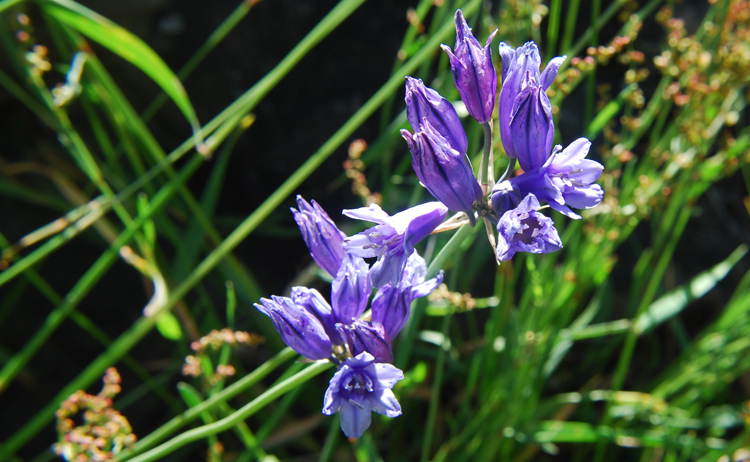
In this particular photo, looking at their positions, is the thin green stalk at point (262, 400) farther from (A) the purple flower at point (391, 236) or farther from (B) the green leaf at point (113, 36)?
(B) the green leaf at point (113, 36)

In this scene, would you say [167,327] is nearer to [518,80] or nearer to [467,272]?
[467,272]

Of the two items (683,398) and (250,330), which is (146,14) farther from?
(683,398)

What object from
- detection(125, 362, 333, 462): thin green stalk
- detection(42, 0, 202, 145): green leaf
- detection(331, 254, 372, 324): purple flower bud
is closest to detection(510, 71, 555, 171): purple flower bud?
detection(331, 254, 372, 324): purple flower bud

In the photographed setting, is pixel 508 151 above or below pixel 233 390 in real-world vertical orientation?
above

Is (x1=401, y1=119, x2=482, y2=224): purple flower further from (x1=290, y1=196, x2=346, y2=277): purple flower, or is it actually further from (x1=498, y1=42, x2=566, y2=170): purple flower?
(x1=290, y1=196, x2=346, y2=277): purple flower

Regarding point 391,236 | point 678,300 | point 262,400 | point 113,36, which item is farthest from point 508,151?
point 678,300

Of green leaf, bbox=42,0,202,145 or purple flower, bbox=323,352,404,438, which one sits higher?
green leaf, bbox=42,0,202,145

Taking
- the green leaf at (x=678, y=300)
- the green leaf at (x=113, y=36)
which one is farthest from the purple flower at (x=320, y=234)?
the green leaf at (x=678, y=300)

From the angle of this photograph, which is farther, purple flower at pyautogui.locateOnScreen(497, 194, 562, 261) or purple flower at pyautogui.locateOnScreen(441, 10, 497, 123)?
purple flower at pyautogui.locateOnScreen(441, 10, 497, 123)
